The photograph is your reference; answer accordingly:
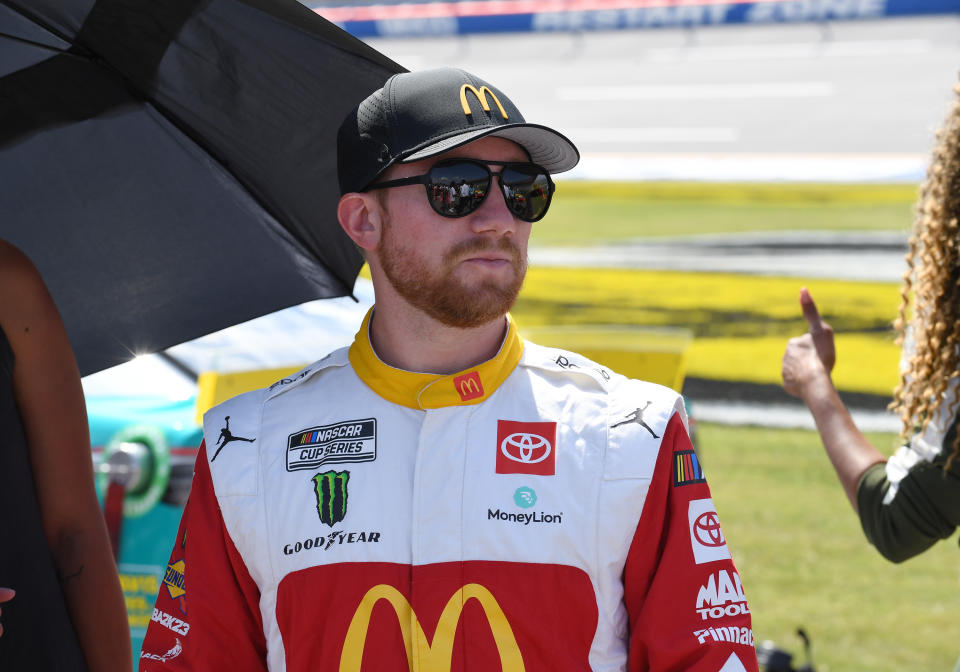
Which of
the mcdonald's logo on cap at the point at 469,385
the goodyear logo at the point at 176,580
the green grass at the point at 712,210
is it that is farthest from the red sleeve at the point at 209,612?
the green grass at the point at 712,210

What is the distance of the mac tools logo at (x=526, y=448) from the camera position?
1.83 m

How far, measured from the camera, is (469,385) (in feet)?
6.18

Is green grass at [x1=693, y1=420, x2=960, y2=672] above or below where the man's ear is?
below

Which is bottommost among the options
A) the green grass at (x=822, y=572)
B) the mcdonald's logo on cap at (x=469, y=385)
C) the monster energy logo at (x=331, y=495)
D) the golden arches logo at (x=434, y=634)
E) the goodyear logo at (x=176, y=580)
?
the green grass at (x=822, y=572)

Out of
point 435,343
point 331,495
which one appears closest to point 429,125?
point 435,343

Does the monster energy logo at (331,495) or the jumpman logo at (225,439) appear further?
the jumpman logo at (225,439)

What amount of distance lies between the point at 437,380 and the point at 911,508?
1308 millimetres

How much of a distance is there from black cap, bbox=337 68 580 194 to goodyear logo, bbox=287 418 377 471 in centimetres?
41

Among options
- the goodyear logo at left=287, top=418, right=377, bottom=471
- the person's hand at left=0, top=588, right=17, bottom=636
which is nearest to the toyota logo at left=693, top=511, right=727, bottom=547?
the goodyear logo at left=287, top=418, right=377, bottom=471

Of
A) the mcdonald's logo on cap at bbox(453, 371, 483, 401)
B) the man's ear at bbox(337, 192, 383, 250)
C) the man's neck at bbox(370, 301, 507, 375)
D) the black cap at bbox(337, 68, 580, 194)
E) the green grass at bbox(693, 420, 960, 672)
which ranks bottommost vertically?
the green grass at bbox(693, 420, 960, 672)

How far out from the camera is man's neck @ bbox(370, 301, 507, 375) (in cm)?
194

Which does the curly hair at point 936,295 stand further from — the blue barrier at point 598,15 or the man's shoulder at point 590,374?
the blue barrier at point 598,15

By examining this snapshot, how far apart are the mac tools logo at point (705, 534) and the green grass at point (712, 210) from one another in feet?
30.4

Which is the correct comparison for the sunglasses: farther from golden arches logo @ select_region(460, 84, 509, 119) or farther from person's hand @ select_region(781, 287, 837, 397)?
person's hand @ select_region(781, 287, 837, 397)
